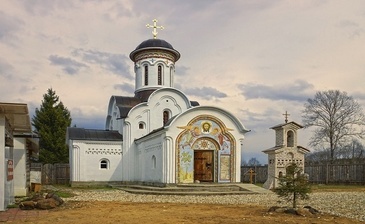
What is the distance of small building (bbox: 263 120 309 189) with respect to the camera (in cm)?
2364

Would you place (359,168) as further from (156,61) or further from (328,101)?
(156,61)

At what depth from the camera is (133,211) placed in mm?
12453

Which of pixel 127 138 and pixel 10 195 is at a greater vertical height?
pixel 127 138

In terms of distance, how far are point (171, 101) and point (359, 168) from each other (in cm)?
1397

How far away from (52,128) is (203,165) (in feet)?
73.2

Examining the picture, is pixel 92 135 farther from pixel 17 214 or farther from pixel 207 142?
pixel 17 214

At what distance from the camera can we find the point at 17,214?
11656 mm

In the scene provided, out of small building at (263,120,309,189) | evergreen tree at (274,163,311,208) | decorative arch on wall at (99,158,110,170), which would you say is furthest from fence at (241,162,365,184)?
evergreen tree at (274,163,311,208)

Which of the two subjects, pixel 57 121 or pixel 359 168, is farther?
pixel 57 121

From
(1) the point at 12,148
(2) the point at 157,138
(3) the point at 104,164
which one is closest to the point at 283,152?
(2) the point at 157,138

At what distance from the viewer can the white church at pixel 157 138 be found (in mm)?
23016

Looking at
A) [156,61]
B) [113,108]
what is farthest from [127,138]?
[156,61]

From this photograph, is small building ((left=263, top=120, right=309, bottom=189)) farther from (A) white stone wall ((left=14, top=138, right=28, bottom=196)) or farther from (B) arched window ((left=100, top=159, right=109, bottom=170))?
(A) white stone wall ((left=14, top=138, right=28, bottom=196))

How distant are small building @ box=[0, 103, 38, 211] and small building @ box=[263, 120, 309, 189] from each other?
1336 cm
